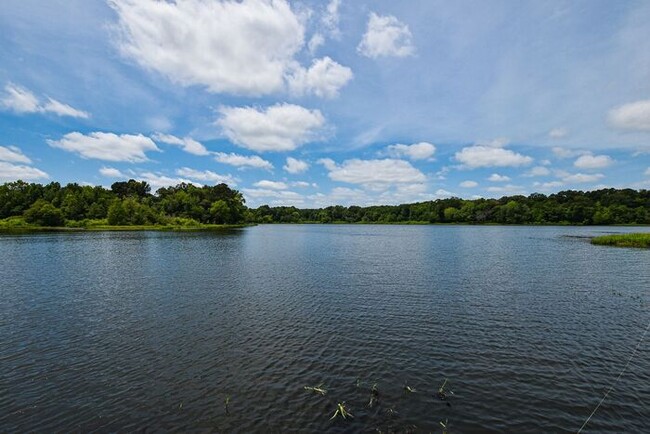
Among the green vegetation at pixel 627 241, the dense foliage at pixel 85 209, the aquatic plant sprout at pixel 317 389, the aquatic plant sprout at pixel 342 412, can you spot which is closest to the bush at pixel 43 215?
the dense foliage at pixel 85 209

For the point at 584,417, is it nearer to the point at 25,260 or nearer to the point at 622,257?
the point at 622,257

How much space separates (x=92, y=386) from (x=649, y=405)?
83.2ft

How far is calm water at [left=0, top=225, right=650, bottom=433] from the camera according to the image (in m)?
13.7

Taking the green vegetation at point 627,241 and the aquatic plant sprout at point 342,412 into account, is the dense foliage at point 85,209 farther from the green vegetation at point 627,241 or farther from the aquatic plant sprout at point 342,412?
the aquatic plant sprout at point 342,412

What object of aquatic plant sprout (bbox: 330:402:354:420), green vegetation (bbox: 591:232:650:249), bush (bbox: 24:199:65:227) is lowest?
aquatic plant sprout (bbox: 330:402:354:420)

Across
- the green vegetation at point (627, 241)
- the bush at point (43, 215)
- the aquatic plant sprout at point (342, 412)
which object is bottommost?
the aquatic plant sprout at point (342, 412)

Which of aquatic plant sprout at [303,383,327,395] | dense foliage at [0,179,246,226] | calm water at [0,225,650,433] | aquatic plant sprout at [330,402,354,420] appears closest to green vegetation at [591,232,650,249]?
calm water at [0,225,650,433]

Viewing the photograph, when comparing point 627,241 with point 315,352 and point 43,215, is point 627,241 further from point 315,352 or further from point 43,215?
point 43,215

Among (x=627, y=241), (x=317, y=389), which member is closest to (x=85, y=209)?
(x=317, y=389)

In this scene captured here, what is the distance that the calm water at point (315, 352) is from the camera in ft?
45.1

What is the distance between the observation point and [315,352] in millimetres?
19969

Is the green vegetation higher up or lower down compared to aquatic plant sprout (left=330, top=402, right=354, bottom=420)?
higher up

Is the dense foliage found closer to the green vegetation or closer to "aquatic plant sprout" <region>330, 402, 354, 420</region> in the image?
the green vegetation

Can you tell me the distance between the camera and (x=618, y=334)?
22719 millimetres
